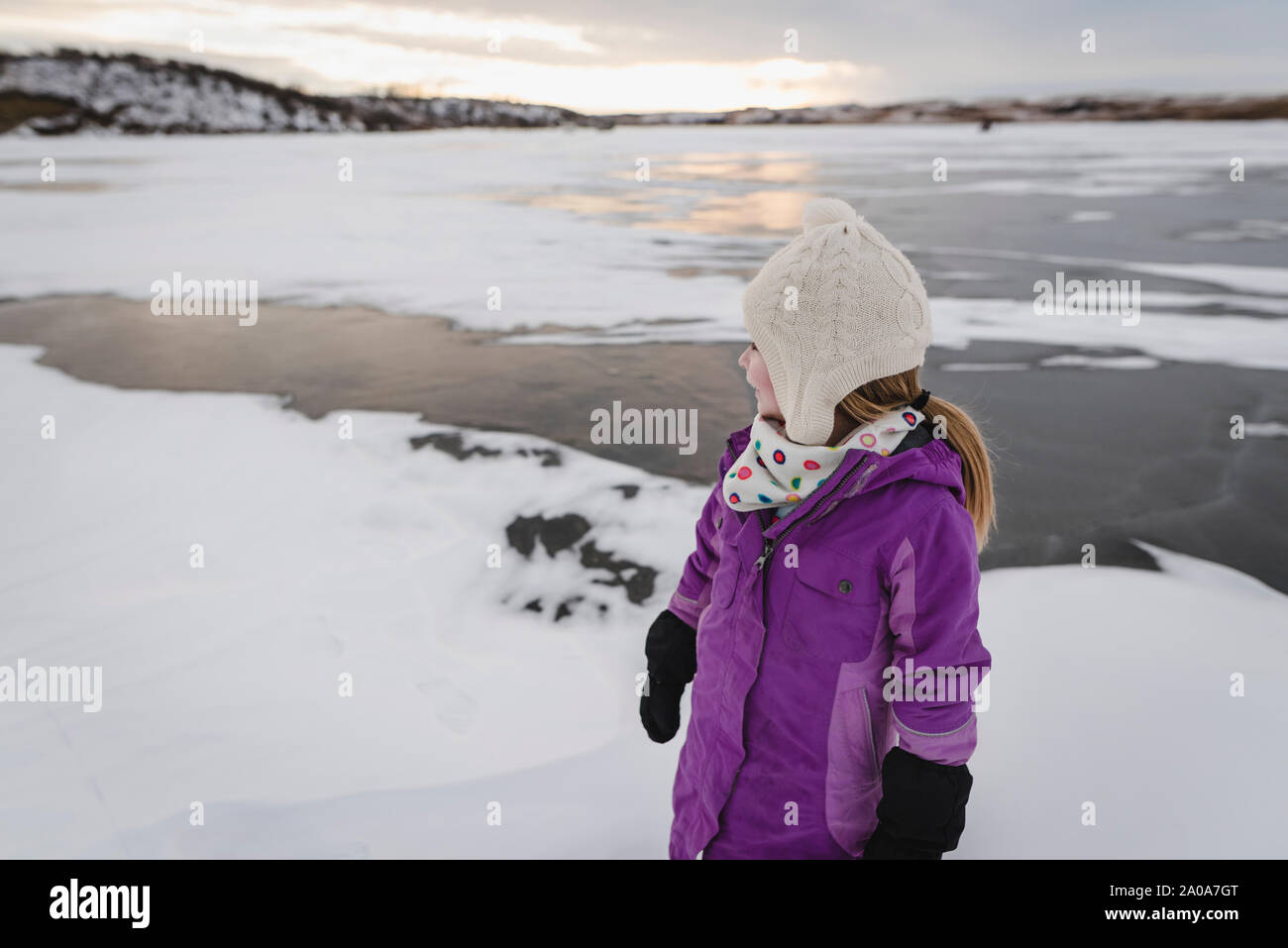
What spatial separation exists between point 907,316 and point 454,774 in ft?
5.80

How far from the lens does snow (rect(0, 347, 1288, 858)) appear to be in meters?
2.12

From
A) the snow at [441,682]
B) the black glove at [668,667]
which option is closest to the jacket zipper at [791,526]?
the black glove at [668,667]

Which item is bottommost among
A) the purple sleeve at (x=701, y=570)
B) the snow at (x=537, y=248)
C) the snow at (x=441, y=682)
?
the snow at (x=441, y=682)

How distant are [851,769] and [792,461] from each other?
21.4 inches

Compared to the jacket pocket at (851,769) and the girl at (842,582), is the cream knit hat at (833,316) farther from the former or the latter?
the jacket pocket at (851,769)

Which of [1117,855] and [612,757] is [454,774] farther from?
[1117,855]

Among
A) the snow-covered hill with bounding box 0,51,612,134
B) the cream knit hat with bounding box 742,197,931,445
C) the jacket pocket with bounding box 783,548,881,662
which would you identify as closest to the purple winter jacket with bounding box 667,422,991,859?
the jacket pocket with bounding box 783,548,881,662

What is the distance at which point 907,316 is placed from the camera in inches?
50.9

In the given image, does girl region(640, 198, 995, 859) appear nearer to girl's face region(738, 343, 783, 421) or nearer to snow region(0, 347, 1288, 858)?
girl's face region(738, 343, 783, 421)

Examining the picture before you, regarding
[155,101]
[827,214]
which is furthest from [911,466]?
[155,101]

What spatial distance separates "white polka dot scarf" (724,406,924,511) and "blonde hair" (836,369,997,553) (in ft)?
0.07

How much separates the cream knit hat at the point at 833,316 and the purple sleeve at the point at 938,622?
0.78ft

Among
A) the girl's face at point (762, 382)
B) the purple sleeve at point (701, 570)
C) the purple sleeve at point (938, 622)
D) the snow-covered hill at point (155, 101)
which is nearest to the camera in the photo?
the purple sleeve at point (938, 622)

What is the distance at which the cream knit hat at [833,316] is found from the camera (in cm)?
127
